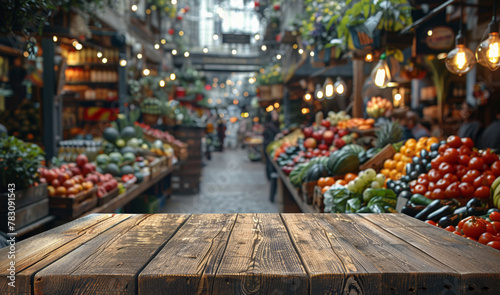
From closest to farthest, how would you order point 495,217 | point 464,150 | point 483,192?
1. point 495,217
2. point 483,192
3. point 464,150

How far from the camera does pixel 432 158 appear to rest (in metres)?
3.39

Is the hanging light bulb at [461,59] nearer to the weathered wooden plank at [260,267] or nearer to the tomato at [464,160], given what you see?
the tomato at [464,160]

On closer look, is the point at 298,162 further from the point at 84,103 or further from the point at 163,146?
the point at 84,103

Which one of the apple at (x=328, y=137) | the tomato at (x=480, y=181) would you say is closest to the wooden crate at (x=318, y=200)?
the tomato at (x=480, y=181)

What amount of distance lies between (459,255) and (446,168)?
74.5 inches

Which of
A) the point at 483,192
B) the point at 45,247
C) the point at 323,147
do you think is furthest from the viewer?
the point at 323,147

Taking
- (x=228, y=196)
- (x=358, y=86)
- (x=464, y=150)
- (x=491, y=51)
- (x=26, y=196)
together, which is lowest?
(x=228, y=196)

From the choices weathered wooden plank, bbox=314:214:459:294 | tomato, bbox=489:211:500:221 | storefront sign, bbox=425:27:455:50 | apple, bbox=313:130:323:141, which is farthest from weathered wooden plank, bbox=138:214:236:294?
apple, bbox=313:130:323:141

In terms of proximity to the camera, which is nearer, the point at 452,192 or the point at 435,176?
the point at 452,192

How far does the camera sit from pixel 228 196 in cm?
852

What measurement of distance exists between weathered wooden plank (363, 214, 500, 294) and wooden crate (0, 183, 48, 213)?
2.71 m

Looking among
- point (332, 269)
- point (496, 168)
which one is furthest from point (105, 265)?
point (496, 168)

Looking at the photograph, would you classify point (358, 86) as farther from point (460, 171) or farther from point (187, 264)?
point (187, 264)

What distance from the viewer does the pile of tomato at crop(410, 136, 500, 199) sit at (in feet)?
8.90
